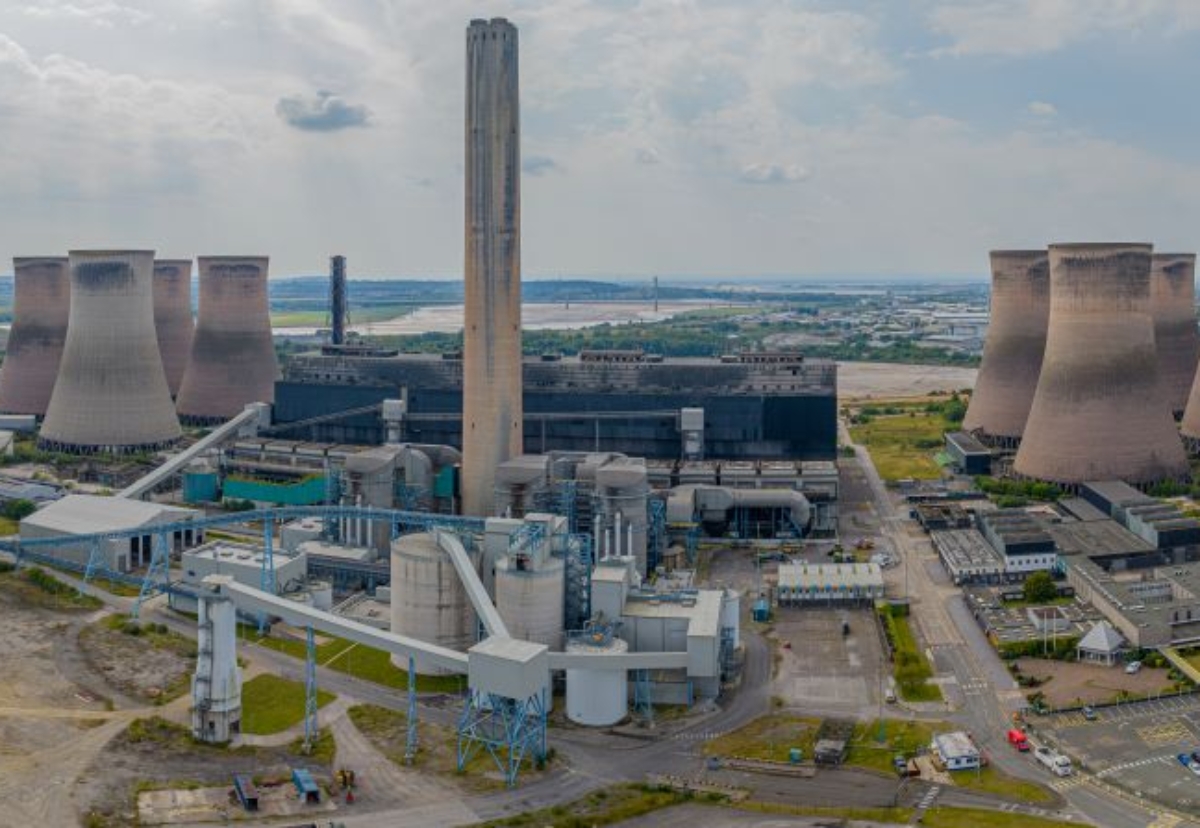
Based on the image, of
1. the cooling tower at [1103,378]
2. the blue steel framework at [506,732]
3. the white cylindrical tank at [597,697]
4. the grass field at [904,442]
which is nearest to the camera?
the blue steel framework at [506,732]

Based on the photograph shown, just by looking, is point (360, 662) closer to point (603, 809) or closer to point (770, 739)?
point (603, 809)

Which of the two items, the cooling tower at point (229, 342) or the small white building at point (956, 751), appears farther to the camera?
the cooling tower at point (229, 342)

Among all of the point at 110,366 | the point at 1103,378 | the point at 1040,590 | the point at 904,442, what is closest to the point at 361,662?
the point at 1040,590

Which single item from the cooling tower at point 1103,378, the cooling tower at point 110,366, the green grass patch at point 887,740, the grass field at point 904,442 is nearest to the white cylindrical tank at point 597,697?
the green grass patch at point 887,740

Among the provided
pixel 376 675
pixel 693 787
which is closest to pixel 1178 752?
pixel 693 787

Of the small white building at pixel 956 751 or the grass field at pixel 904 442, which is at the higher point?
the grass field at pixel 904 442

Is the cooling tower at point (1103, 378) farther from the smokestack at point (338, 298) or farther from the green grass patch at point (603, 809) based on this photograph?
the smokestack at point (338, 298)

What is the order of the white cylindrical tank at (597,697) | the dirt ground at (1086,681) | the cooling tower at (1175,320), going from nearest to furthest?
the white cylindrical tank at (597,697) < the dirt ground at (1086,681) < the cooling tower at (1175,320)
